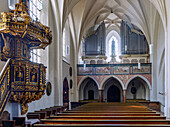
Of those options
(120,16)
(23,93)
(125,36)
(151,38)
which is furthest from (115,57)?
(23,93)

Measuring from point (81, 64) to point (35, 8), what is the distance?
38.8 feet

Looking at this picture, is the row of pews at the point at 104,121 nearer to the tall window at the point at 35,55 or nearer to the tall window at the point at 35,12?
the tall window at the point at 35,55

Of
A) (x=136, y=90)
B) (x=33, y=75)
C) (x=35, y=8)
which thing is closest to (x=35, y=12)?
(x=35, y=8)

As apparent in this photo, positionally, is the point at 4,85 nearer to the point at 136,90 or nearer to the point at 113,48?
the point at 136,90

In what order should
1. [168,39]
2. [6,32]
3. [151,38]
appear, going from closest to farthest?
1. [6,32]
2. [168,39]
3. [151,38]

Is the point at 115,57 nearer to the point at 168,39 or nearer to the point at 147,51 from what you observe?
the point at 147,51

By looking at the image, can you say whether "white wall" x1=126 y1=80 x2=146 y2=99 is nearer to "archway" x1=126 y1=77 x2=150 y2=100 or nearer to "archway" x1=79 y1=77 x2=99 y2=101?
"archway" x1=126 y1=77 x2=150 y2=100

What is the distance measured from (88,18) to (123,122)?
19321mm

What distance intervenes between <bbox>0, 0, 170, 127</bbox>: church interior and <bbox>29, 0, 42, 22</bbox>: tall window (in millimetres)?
59

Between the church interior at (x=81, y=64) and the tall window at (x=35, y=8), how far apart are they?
0.06 metres

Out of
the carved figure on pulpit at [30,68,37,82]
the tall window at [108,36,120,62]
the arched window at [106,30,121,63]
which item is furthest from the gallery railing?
the carved figure on pulpit at [30,68,37,82]

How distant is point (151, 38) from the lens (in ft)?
76.9

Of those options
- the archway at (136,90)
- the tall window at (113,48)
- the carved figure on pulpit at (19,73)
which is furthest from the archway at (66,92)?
the carved figure on pulpit at (19,73)

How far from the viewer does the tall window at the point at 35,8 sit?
1354 cm
